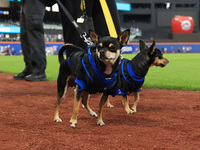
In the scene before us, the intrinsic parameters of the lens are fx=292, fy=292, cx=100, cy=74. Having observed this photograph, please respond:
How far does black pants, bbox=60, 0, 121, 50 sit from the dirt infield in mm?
1000

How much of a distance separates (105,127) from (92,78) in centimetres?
53

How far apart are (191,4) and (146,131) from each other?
217ft

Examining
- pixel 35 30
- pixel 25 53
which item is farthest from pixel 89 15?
pixel 25 53

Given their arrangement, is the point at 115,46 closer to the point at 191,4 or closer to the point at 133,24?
the point at 133,24

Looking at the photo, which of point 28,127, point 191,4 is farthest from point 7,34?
point 191,4

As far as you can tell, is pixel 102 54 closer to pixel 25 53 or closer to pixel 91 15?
pixel 91 15

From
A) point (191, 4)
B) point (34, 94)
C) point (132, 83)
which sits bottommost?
point (34, 94)

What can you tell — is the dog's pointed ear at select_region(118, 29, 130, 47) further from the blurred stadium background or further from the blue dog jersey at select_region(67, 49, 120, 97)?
the blurred stadium background

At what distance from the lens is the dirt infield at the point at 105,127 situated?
2.28 meters

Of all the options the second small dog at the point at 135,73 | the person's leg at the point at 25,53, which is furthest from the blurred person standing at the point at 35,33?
the second small dog at the point at 135,73

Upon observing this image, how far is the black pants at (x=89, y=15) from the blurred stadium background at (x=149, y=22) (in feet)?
102

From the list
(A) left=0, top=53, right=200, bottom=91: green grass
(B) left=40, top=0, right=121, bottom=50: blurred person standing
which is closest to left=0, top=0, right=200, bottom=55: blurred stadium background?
(A) left=0, top=53, right=200, bottom=91: green grass

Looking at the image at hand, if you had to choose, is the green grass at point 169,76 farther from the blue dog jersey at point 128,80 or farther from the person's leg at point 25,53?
the blue dog jersey at point 128,80

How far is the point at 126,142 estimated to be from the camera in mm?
2336
